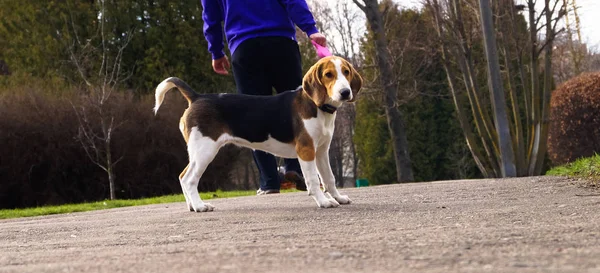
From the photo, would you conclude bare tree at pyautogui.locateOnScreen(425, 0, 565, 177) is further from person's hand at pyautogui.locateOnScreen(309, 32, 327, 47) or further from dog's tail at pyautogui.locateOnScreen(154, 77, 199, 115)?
dog's tail at pyautogui.locateOnScreen(154, 77, 199, 115)

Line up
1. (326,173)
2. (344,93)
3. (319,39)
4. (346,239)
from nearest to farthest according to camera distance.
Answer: (346,239)
(344,93)
(326,173)
(319,39)

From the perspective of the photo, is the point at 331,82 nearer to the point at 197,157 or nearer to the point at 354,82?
the point at 354,82

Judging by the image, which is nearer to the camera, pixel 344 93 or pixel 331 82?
pixel 344 93

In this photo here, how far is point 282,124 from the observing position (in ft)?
21.9

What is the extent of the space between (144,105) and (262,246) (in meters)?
16.9

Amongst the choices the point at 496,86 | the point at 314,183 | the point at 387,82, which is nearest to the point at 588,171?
the point at 314,183

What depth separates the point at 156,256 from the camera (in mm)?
3754

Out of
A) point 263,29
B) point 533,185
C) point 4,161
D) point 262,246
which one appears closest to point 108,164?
point 4,161

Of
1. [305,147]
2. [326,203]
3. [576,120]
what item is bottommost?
[326,203]

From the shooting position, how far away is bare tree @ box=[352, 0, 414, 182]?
2145 cm

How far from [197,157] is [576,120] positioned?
14600mm

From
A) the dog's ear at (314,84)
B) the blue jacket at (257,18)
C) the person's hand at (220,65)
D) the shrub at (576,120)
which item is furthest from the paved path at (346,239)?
the shrub at (576,120)

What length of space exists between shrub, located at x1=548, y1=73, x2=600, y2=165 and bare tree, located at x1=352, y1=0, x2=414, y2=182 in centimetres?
393

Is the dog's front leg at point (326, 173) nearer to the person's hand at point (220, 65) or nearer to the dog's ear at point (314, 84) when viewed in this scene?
the dog's ear at point (314, 84)
